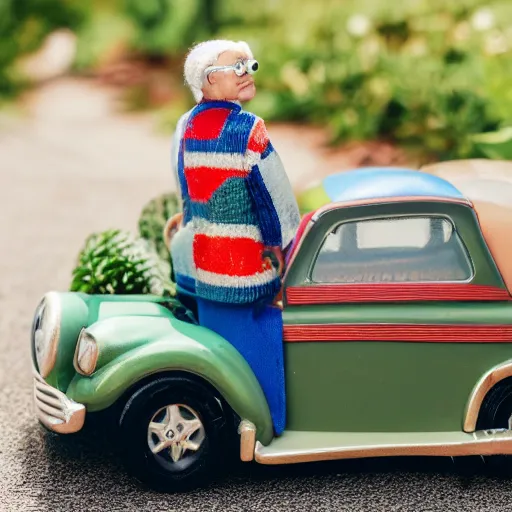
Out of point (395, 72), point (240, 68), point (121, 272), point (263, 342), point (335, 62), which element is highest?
point (240, 68)

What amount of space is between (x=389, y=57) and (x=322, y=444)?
22.0 feet

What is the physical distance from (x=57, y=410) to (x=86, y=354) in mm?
255

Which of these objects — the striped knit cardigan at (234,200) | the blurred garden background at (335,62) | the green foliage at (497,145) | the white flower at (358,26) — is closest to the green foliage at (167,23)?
the blurred garden background at (335,62)

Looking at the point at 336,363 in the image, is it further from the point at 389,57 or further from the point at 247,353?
the point at 389,57

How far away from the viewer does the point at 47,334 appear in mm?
3822

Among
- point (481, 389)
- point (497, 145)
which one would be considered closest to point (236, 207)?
point (481, 389)

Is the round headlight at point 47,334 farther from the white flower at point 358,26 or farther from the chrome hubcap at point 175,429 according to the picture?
the white flower at point 358,26

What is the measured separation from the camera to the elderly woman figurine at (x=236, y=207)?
3.63 metres

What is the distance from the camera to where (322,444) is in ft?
12.4

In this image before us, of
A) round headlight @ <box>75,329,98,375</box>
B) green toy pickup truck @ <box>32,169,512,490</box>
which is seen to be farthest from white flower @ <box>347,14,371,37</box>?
round headlight @ <box>75,329,98,375</box>

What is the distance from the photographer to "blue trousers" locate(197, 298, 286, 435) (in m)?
3.79

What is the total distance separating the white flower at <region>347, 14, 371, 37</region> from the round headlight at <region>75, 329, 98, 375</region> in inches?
267

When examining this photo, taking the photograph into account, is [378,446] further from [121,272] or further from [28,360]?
[28,360]

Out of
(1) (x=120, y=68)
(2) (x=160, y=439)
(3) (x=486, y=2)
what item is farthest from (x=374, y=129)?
(2) (x=160, y=439)
